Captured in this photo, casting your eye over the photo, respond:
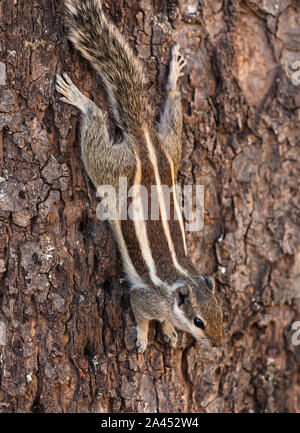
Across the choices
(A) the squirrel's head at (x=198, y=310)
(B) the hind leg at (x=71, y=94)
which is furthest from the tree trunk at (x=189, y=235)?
(A) the squirrel's head at (x=198, y=310)

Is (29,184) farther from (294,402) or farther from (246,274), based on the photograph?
(294,402)

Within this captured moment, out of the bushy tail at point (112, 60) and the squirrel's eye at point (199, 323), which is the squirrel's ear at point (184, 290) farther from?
the bushy tail at point (112, 60)

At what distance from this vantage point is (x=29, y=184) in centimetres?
306

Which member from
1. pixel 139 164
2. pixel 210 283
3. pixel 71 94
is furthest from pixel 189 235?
pixel 71 94

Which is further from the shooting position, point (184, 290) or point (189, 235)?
point (189, 235)

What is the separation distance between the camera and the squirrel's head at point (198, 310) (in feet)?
10.5

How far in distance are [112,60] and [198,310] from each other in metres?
1.58

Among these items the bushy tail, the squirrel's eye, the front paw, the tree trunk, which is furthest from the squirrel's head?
the bushy tail

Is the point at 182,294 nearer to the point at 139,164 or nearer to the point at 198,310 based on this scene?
the point at 198,310

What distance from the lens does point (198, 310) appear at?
322 cm

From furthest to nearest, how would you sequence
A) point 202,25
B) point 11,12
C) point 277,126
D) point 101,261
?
point 277,126
point 202,25
point 101,261
point 11,12

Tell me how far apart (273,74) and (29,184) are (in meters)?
1.86

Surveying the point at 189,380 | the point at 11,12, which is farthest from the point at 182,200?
the point at 11,12

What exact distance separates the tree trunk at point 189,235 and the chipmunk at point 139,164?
86 millimetres
